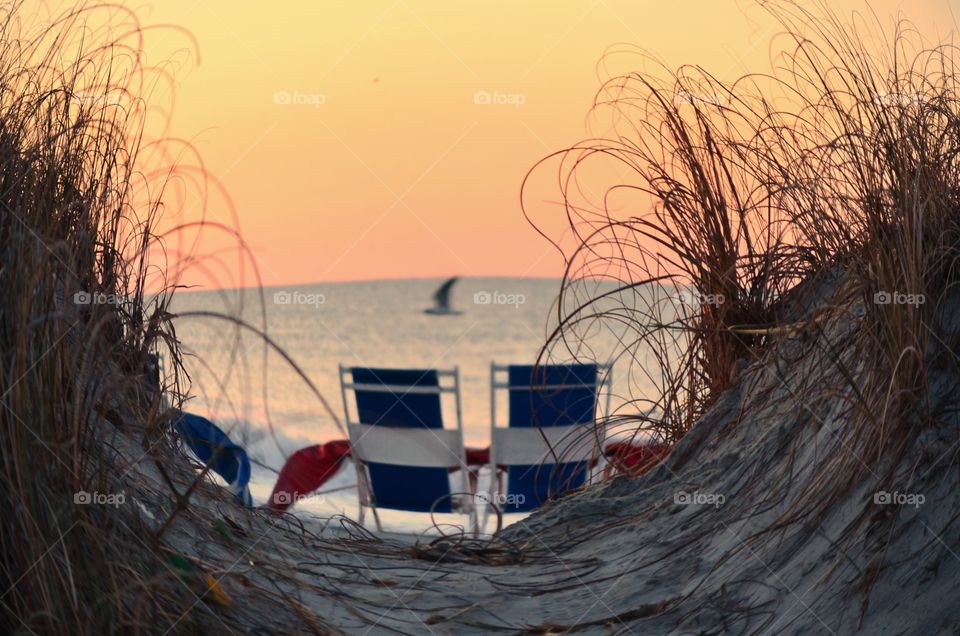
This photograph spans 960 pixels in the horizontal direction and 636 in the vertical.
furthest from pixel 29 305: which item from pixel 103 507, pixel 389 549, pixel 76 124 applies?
pixel 389 549

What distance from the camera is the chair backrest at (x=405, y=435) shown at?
4.81 meters

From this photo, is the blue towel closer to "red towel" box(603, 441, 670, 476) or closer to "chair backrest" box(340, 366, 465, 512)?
"red towel" box(603, 441, 670, 476)

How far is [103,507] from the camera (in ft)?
4.01

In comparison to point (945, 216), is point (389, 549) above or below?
below

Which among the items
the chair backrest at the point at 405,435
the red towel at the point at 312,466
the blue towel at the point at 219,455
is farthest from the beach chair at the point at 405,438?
the blue towel at the point at 219,455

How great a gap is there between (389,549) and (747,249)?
116 cm

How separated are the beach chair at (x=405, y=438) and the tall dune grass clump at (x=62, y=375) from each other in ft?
9.95

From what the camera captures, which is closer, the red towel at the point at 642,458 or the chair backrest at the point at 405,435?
the red towel at the point at 642,458

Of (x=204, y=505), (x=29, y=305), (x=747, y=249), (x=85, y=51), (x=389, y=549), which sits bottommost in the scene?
(x=389, y=549)

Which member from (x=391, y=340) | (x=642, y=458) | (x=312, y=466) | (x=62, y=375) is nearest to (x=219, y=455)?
(x=62, y=375)

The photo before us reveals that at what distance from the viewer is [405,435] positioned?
4941 mm

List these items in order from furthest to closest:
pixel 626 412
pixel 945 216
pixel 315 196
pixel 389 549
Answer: pixel 315 196 → pixel 626 412 → pixel 389 549 → pixel 945 216

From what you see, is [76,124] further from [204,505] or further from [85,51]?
[204,505]

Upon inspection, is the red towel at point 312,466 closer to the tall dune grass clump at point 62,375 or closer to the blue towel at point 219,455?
the blue towel at point 219,455
